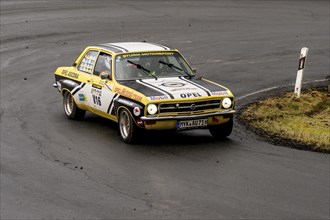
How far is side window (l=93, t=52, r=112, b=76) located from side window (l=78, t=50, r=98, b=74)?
0.19 metres

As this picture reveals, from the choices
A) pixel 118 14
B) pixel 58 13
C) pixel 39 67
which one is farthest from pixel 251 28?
pixel 39 67

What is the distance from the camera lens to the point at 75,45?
25297mm

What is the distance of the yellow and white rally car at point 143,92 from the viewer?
13531mm

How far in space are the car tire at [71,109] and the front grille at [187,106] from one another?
3124 mm

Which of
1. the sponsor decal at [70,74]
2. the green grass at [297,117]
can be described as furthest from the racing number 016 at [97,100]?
the green grass at [297,117]

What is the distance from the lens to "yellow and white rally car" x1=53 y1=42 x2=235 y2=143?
533 inches

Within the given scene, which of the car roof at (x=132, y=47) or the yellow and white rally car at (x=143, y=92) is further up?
the car roof at (x=132, y=47)

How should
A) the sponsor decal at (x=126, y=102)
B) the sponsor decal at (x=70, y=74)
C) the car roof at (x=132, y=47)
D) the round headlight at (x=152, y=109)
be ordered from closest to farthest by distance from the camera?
the round headlight at (x=152, y=109) → the sponsor decal at (x=126, y=102) → the car roof at (x=132, y=47) → the sponsor decal at (x=70, y=74)

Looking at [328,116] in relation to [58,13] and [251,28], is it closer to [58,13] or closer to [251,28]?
[251,28]

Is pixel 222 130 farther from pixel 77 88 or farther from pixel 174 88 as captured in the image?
pixel 77 88

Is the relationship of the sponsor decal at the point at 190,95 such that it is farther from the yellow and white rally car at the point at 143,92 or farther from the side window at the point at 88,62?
the side window at the point at 88,62

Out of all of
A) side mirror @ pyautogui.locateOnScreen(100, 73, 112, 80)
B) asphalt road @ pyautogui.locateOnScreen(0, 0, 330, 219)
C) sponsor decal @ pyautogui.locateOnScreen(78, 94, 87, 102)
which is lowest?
asphalt road @ pyautogui.locateOnScreen(0, 0, 330, 219)

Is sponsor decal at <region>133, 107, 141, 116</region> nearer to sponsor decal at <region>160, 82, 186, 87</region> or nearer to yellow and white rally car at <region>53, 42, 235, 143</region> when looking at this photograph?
yellow and white rally car at <region>53, 42, 235, 143</region>

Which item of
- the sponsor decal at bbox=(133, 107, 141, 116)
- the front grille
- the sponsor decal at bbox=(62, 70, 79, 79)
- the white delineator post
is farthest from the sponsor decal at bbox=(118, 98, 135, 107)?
the white delineator post
